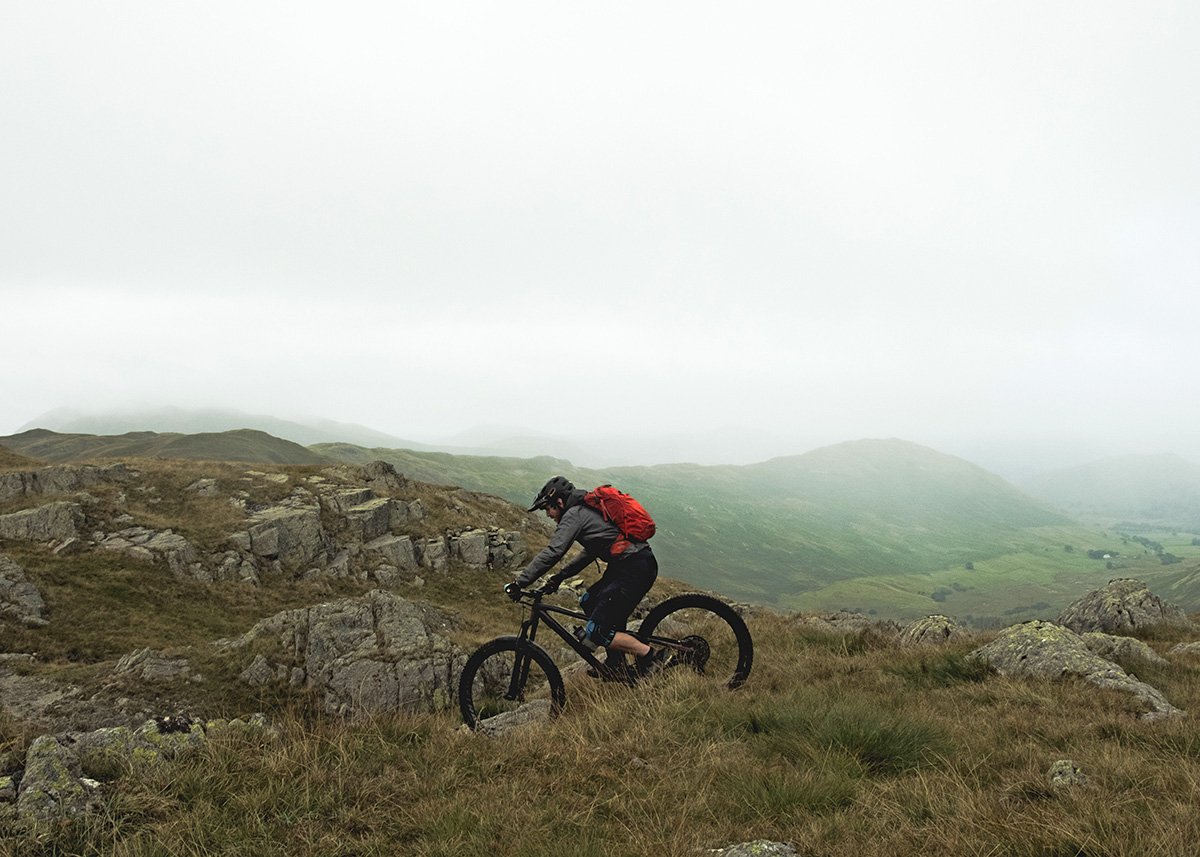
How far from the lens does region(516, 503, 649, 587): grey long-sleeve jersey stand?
24.8 feet

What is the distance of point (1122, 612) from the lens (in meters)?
16.5

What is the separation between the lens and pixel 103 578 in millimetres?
27469

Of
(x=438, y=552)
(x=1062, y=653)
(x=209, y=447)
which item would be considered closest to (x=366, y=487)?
(x=438, y=552)

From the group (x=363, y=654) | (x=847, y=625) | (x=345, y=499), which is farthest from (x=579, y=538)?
(x=345, y=499)

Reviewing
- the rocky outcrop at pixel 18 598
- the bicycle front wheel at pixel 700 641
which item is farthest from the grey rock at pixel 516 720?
the rocky outcrop at pixel 18 598

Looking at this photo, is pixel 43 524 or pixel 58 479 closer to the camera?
pixel 43 524

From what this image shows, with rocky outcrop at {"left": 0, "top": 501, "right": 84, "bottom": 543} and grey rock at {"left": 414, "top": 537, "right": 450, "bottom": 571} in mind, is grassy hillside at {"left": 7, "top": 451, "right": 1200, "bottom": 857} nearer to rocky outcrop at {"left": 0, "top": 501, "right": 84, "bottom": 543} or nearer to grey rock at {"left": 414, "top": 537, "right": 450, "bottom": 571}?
rocky outcrop at {"left": 0, "top": 501, "right": 84, "bottom": 543}

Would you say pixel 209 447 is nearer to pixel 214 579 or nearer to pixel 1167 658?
pixel 214 579

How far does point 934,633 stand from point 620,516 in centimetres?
998

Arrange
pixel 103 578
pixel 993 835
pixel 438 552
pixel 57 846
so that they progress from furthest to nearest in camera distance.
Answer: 1. pixel 438 552
2. pixel 103 578
3. pixel 57 846
4. pixel 993 835

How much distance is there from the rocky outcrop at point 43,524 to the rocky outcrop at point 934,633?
39034 mm

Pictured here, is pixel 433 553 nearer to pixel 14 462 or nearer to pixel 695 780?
pixel 14 462

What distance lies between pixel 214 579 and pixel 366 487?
13563mm

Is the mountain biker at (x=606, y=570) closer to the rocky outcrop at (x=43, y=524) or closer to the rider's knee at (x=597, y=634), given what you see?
the rider's knee at (x=597, y=634)
